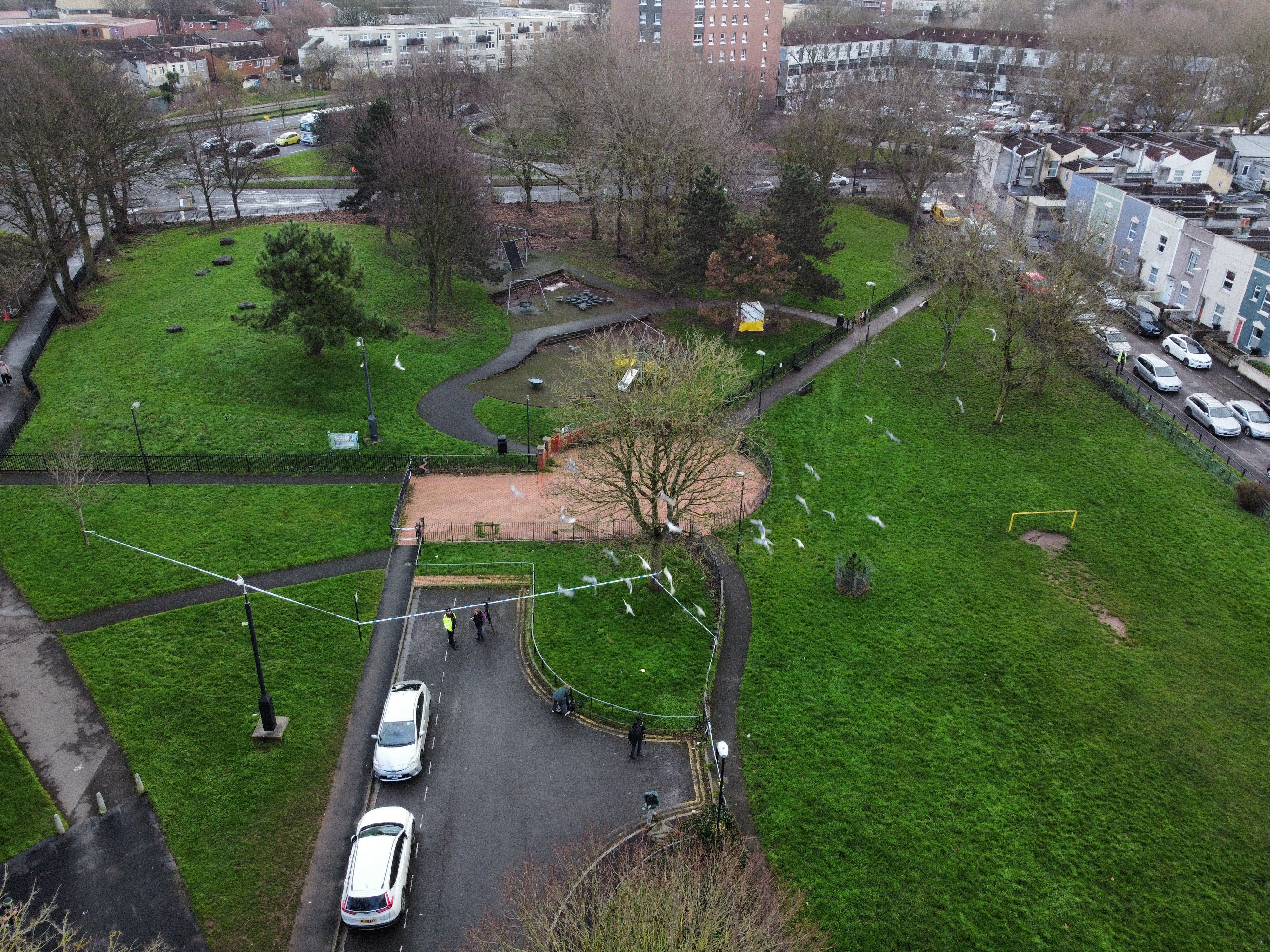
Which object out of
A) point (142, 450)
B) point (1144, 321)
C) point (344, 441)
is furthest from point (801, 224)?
point (142, 450)

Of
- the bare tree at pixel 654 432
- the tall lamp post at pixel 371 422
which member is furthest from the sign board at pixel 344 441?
the bare tree at pixel 654 432

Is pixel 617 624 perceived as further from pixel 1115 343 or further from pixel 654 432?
pixel 1115 343

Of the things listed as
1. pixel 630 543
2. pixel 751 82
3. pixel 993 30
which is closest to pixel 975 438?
pixel 630 543

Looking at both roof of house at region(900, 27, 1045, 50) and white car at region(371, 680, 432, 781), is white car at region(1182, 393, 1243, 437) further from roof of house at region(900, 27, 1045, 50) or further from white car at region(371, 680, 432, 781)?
roof of house at region(900, 27, 1045, 50)

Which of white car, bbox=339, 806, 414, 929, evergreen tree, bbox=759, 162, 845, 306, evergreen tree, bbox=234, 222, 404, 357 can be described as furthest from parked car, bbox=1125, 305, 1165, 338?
white car, bbox=339, 806, 414, 929

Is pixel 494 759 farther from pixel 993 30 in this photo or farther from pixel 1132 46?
pixel 993 30
